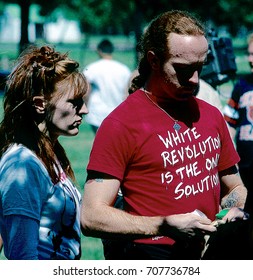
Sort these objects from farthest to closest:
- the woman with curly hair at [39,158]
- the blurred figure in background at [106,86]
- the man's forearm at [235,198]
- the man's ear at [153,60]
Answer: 1. the blurred figure in background at [106,86]
2. the man's forearm at [235,198]
3. the man's ear at [153,60]
4. the woman with curly hair at [39,158]

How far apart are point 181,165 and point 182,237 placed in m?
0.31

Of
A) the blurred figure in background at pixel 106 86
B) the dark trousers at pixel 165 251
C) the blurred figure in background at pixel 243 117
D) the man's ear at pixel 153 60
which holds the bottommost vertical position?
the blurred figure in background at pixel 106 86

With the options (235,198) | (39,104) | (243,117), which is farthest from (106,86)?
(39,104)

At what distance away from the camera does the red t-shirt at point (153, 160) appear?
2.60m

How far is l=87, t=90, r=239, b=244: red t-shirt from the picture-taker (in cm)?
260

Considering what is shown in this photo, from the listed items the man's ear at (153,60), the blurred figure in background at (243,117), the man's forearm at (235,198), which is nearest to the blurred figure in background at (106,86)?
the blurred figure in background at (243,117)

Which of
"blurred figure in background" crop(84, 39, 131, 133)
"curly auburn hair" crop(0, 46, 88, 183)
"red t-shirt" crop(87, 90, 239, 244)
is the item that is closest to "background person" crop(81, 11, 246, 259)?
"red t-shirt" crop(87, 90, 239, 244)

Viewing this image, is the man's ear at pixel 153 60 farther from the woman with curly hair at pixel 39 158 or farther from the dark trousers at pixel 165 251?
the dark trousers at pixel 165 251

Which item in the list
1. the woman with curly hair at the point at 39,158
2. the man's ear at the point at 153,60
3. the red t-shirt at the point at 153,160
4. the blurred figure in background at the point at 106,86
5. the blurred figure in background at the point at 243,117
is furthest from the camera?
the blurred figure in background at the point at 106,86

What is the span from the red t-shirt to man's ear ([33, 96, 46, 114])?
0.26 metres

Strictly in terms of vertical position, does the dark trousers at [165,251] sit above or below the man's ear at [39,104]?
below

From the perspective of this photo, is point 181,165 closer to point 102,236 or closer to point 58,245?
point 102,236

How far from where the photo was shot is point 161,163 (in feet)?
8.63
